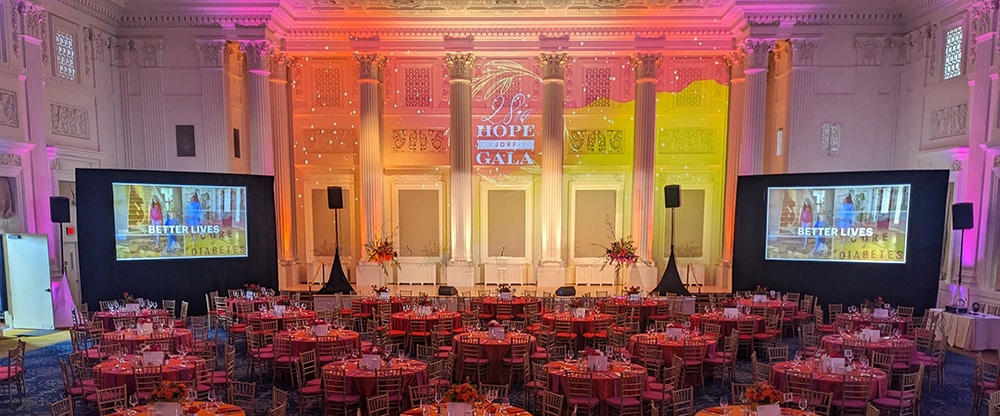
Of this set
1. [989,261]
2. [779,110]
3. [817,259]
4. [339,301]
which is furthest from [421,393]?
[779,110]

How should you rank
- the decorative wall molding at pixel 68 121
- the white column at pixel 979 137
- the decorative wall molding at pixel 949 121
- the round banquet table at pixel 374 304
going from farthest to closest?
the decorative wall molding at pixel 68 121, the decorative wall molding at pixel 949 121, the round banquet table at pixel 374 304, the white column at pixel 979 137

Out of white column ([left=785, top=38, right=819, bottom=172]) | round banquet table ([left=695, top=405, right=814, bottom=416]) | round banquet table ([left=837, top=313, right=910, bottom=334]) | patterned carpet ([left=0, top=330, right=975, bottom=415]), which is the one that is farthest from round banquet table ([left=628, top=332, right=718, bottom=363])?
white column ([left=785, top=38, right=819, bottom=172])

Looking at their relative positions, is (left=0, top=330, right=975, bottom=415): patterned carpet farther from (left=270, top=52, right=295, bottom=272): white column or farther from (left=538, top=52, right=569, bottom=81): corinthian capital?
(left=538, top=52, right=569, bottom=81): corinthian capital

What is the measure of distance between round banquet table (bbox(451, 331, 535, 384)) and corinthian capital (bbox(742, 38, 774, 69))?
10.5 meters

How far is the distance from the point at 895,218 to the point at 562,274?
8.31 m

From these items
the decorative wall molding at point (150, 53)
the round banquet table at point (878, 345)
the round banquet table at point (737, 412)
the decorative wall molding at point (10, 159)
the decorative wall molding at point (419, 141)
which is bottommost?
the round banquet table at point (878, 345)

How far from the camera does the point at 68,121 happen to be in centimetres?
1345

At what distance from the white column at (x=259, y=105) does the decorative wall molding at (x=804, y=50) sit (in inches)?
548

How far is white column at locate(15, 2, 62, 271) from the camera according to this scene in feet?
40.0

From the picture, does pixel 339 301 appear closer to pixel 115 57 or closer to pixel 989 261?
pixel 115 57

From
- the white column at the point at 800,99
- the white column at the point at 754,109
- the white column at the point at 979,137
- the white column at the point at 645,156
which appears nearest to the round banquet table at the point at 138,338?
the white column at the point at 645,156

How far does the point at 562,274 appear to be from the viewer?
55.8 feet

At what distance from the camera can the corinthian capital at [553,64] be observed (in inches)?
655

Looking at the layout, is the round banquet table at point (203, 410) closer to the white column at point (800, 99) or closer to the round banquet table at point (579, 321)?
the round banquet table at point (579, 321)
